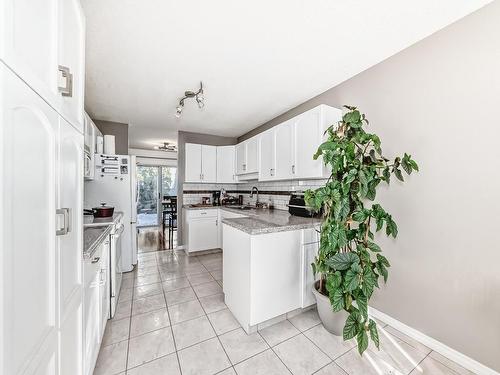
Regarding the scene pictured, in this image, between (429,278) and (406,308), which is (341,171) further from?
(406,308)

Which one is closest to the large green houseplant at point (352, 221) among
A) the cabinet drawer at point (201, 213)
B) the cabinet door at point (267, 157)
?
the cabinet door at point (267, 157)

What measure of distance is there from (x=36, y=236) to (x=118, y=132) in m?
3.85

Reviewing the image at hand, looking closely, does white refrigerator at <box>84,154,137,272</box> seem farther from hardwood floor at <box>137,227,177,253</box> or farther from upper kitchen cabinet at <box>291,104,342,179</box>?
upper kitchen cabinet at <box>291,104,342,179</box>

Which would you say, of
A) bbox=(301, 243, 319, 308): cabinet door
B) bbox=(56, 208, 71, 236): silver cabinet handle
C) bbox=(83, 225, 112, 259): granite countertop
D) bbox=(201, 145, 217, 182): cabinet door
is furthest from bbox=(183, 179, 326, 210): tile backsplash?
bbox=(56, 208, 71, 236): silver cabinet handle

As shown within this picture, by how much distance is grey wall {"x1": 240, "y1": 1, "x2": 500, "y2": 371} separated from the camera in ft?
4.63

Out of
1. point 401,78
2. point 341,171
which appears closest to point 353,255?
point 341,171

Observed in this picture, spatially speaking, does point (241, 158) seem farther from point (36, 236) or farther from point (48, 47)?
point (36, 236)

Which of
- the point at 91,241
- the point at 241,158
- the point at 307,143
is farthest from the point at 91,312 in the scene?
the point at 241,158

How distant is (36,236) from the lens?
2.14 feet

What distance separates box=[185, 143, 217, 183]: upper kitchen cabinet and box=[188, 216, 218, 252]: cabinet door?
86cm

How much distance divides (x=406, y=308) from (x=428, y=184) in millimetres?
1101

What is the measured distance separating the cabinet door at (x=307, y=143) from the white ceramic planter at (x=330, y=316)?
1.22 m

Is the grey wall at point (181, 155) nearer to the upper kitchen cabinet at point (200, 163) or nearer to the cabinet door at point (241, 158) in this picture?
the upper kitchen cabinet at point (200, 163)

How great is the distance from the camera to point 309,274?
2074 mm
